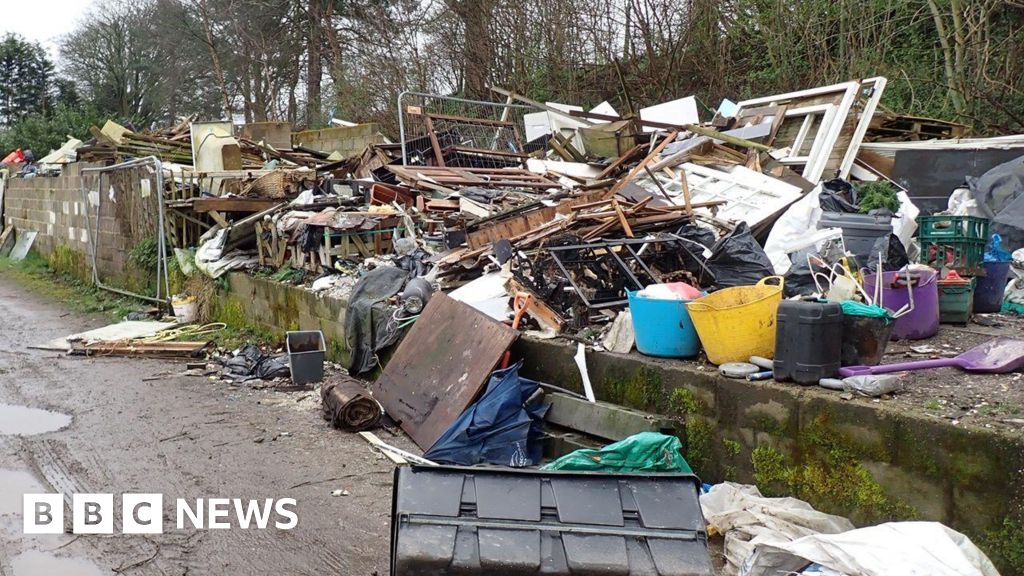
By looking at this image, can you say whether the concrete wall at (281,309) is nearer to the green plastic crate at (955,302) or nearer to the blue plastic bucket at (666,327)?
the blue plastic bucket at (666,327)

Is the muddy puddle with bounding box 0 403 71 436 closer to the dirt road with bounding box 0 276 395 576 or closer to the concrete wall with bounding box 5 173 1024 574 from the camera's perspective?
the dirt road with bounding box 0 276 395 576

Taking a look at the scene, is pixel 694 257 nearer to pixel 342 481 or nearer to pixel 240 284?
pixel 342 481

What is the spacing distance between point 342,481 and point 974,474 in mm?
3755

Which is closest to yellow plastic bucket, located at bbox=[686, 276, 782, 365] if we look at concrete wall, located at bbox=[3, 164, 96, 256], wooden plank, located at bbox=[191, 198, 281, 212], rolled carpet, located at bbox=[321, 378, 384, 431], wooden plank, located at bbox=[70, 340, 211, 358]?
rolled carpet, located at bbox=[321, 378, 384, 431]

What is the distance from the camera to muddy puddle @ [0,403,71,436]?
6.67 meters

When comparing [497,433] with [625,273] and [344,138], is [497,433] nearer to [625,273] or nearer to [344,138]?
[625,273]

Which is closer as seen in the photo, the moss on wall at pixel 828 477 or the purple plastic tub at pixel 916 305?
the moss on wall at pixel 828 477

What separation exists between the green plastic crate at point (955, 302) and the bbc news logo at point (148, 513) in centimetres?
468

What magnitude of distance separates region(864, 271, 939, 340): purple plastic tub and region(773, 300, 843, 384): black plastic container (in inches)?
45.2

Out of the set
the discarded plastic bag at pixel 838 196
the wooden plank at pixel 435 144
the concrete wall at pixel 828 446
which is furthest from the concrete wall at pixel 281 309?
the discarded plastic bag at pixel 838 196

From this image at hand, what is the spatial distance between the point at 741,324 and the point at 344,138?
12.5 m

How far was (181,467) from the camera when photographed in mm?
5762

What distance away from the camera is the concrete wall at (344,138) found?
15250 millimetres

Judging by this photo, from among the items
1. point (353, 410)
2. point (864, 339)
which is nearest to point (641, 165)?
point (353, 410)
